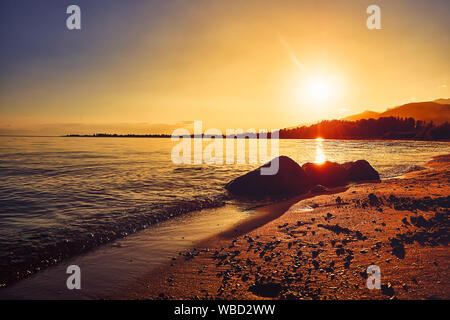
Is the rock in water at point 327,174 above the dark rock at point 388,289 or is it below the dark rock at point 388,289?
above

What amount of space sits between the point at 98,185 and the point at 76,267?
10158 mm

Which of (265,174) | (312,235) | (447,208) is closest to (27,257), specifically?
(312,235)

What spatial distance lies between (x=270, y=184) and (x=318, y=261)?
346 inches

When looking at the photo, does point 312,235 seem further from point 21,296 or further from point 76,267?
point 21,296

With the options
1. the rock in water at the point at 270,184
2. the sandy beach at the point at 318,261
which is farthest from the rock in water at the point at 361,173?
the sandy beach at the point at 318,261

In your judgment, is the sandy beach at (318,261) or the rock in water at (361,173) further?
the rock in water at (361,173)

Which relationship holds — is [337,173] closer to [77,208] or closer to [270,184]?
[270,184]

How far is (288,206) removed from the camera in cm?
1059

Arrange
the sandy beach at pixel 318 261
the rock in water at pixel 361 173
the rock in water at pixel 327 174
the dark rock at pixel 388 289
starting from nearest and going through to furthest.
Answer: the dark rock at pixel 388 289 → the sandy beach at pixel 318 261 → the rock in water at pixel 327 174 → the rock in water at pixel 361 173

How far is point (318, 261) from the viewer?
16.4 feet

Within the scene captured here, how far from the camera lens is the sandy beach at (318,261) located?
13.3 feet

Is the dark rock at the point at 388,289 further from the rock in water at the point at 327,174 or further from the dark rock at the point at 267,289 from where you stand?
the rock in water at the point at 327,174

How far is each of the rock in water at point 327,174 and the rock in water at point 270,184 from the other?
208cm

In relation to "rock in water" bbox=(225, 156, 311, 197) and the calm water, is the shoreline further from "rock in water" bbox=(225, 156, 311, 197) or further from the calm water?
"rock in water" bbox=(225, 156, 311, 197)
